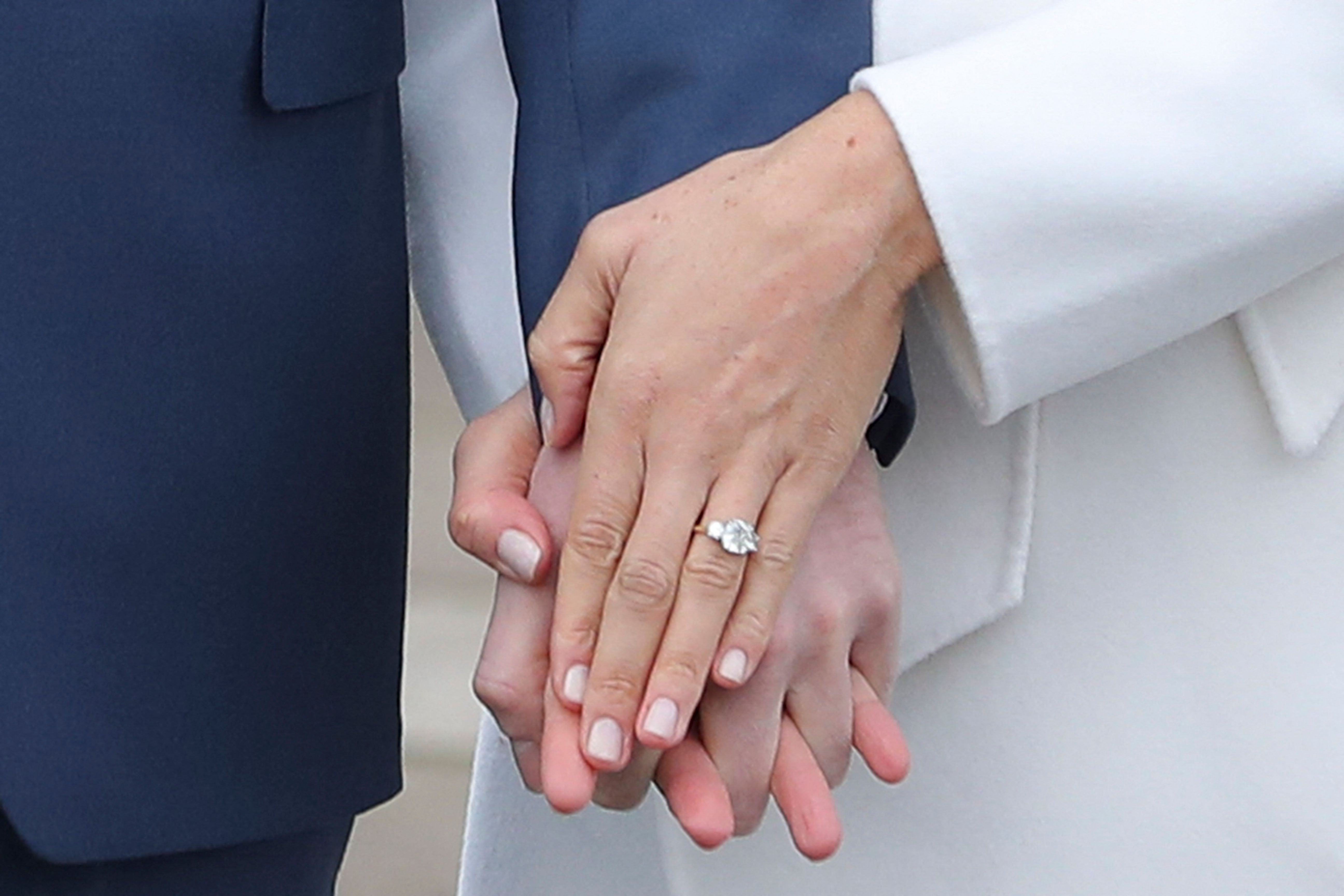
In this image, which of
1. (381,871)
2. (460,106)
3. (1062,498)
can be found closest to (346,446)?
(460,106)

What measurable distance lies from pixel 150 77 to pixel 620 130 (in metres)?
0.20

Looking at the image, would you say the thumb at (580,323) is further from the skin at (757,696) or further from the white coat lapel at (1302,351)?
the white coat lapel at (1302,351)

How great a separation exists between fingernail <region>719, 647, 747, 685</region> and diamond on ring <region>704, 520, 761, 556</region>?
0.04 meters

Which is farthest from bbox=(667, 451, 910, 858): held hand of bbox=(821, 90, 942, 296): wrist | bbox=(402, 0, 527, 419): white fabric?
bbox=(402, 0, 527, 419): white fabric

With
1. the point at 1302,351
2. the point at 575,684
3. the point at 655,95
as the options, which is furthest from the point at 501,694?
the point at 1302,351

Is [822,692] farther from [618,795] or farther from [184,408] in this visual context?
[184,408]

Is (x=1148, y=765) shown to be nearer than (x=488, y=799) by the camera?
Yes

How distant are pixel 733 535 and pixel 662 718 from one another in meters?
0.07

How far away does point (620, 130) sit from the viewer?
35.9 inches

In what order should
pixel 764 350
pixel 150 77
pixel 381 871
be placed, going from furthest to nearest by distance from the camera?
pixel 381 871 < pixel 150 77 < pixel 764 350

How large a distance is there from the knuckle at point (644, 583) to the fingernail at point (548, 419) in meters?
0.08

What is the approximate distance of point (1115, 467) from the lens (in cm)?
93

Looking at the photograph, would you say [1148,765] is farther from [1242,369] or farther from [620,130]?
[620,130]

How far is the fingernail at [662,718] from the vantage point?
82cm
